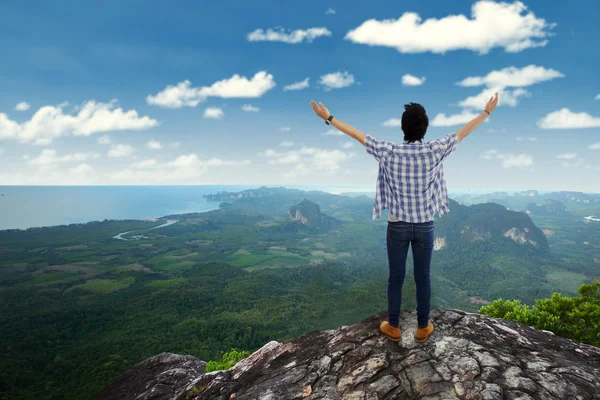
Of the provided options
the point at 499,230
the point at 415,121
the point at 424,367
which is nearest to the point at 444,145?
the point at 415,121

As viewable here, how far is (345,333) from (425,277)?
243 centimetres

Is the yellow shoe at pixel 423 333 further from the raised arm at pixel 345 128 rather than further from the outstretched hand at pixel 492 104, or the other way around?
the outstretched hand at pixel 492 104

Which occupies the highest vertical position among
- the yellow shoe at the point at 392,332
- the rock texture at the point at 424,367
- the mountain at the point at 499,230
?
the yellow shoe at the point at 392,332

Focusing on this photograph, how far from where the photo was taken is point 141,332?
69875 millimetres

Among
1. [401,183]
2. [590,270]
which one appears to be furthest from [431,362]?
[590,270]

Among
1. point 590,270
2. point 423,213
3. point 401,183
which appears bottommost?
point 590,270

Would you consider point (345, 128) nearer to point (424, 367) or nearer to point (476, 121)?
point (476, 121)

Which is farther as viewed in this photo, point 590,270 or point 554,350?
point 590,270

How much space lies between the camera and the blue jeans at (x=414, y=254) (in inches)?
161

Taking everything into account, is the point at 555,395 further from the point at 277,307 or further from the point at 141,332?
the point at 277,307

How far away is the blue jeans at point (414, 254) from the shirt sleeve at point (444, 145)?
101cm

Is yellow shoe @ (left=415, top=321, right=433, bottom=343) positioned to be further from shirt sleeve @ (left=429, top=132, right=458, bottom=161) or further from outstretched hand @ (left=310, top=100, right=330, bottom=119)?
outstretched hand @ (left=310, top=100, right=330, bottom=119)

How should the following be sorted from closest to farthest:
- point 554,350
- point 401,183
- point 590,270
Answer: point 401,183 → point 554,350 → point 590,270

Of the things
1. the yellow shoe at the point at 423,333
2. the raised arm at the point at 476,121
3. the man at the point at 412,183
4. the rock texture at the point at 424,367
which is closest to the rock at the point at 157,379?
the rock texture at the point at 424,367
